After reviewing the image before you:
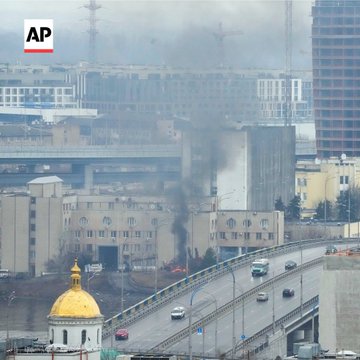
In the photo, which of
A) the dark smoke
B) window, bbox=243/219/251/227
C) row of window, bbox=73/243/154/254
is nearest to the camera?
the dark smoke

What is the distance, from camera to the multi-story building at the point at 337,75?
3068 inches

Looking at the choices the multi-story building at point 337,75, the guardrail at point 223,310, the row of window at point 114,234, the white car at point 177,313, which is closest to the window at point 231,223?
the row of window at point 114,234

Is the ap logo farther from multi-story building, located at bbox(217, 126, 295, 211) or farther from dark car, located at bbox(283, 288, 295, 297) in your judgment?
multi-story building, located at bbox(217, 126, 295, 211)

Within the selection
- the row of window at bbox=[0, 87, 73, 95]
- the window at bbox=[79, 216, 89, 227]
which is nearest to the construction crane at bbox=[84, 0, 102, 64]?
the row of window at bbox=[0, 87, 73, 95]

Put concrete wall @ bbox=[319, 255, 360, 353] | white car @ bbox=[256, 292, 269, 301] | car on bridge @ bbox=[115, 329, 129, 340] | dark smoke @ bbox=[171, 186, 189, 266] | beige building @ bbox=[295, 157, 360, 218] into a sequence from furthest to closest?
beige building @ bbox=[295, 157, 360, 218]
dark smoke @ bbox=[171, 186, 189, 266]
white car @ bbox=[256, 292, 269, 301]
car on bridge @ bbox=[115, 329, 129, 340]
concrete wall @ bbox=[319, 255, 360, 353]

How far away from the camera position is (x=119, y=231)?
5762cm

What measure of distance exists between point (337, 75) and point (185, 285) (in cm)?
3208

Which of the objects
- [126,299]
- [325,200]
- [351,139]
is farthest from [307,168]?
[126,299]

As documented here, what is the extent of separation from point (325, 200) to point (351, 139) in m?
12.0

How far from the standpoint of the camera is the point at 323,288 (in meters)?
34.7

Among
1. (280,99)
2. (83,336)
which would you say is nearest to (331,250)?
(83,336)

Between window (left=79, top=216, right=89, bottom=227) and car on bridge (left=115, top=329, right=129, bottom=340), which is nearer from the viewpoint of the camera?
car on bridge (left=115, top=329, right=129, bottom=340)

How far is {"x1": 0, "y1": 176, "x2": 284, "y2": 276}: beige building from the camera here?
5647 cm

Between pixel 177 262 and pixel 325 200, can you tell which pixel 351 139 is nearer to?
pixel 325 200
